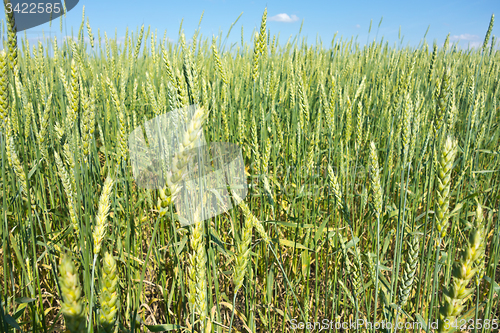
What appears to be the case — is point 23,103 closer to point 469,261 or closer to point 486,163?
point 469,261

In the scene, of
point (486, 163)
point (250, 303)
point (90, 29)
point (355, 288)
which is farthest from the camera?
point (90, 29)

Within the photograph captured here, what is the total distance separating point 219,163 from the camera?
5.10 ft

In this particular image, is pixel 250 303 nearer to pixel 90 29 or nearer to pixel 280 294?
pixel 280 294

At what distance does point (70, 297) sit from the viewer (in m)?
0.32

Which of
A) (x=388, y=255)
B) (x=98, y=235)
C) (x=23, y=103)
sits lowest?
(x=388, y=255)

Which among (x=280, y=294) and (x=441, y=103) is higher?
(x=441, y=103)

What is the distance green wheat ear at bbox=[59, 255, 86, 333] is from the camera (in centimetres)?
31

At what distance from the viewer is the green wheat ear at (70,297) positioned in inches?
12.3

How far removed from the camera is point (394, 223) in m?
1.43

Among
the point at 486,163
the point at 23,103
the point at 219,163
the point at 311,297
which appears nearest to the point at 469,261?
the point at 311,297

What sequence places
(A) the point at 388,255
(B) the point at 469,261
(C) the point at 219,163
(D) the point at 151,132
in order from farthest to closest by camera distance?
(D) the point at 151,132
(C) the point at 219,163
(A) the point at 388,255
(B) the point at 469,261

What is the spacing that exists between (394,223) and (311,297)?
580 millimetres

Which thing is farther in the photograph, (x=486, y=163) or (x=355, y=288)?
(x=486, y=163)

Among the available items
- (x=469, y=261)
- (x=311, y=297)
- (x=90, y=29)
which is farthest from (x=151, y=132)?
(x=469, y=261)
